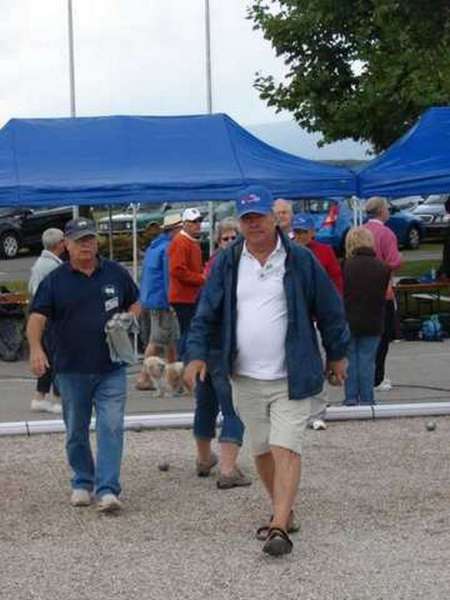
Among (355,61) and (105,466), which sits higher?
(355,61)

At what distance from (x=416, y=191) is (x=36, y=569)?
9.06m

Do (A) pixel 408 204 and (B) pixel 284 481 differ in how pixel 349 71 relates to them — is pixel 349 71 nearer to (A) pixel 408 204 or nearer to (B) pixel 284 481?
(A) pixel 408 204

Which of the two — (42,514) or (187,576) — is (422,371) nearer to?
(42,514)

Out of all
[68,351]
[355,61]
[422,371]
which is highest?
[355,61]

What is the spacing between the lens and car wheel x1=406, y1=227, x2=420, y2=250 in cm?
3709

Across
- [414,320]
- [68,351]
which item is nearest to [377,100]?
[414,320]

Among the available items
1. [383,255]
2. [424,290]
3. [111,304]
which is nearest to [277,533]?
[111,304]

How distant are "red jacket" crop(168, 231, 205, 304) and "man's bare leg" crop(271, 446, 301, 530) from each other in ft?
Result: 17.2

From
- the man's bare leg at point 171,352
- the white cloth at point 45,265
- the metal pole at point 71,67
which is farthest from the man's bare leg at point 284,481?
the metal pole at point 71,67

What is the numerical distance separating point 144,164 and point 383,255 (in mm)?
3247

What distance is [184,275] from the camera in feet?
38.2

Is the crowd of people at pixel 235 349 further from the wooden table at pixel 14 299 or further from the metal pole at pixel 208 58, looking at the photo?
the metal pole at pixel 208 58

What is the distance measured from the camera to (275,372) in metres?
6.50

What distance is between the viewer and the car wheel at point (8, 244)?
37.0m
